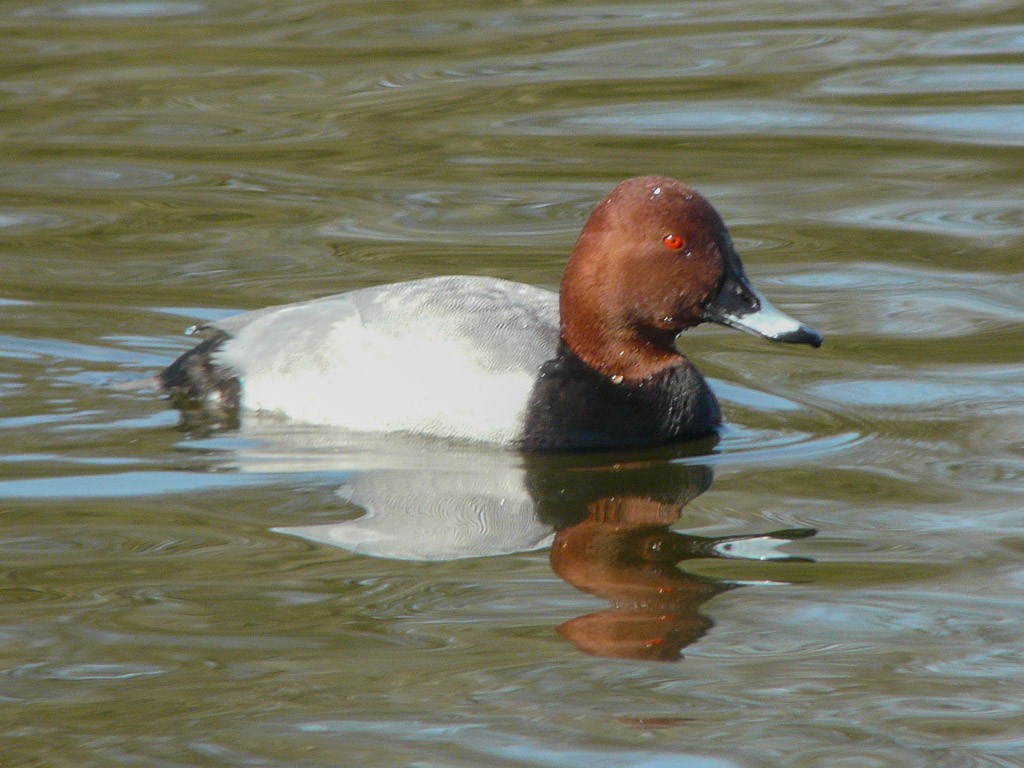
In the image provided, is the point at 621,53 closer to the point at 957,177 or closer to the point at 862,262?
the point at 957,177

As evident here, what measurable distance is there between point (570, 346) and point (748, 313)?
57 centimetres

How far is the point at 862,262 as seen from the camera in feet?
25.5

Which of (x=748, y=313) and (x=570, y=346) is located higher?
(x=748, y=313)

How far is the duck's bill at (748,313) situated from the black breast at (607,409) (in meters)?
0.24

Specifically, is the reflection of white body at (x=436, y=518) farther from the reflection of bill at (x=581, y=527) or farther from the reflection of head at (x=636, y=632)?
the reflection of head at (x=636, y=632)

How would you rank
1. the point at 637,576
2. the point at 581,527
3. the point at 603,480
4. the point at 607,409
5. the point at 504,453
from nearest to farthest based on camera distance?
the point at 637,576 → the point at 581,527 → the point at 603,480 → the point at 504,453 → the point at 607,409

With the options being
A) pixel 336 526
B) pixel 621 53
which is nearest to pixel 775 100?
pixel 621 53

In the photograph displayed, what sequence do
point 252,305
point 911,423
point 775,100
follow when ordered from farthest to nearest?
point 775,100, point 252,305, point 911,423

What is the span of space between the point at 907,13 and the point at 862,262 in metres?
4.24

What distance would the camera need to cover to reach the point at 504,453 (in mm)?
5699

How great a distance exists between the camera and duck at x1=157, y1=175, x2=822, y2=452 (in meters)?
5.76

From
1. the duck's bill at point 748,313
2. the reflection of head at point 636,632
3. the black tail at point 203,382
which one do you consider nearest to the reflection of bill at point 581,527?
the reflection of head at point 636,632

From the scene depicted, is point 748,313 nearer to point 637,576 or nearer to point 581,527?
point 581,527

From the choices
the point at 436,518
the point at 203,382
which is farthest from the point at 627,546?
the point at 203,382
